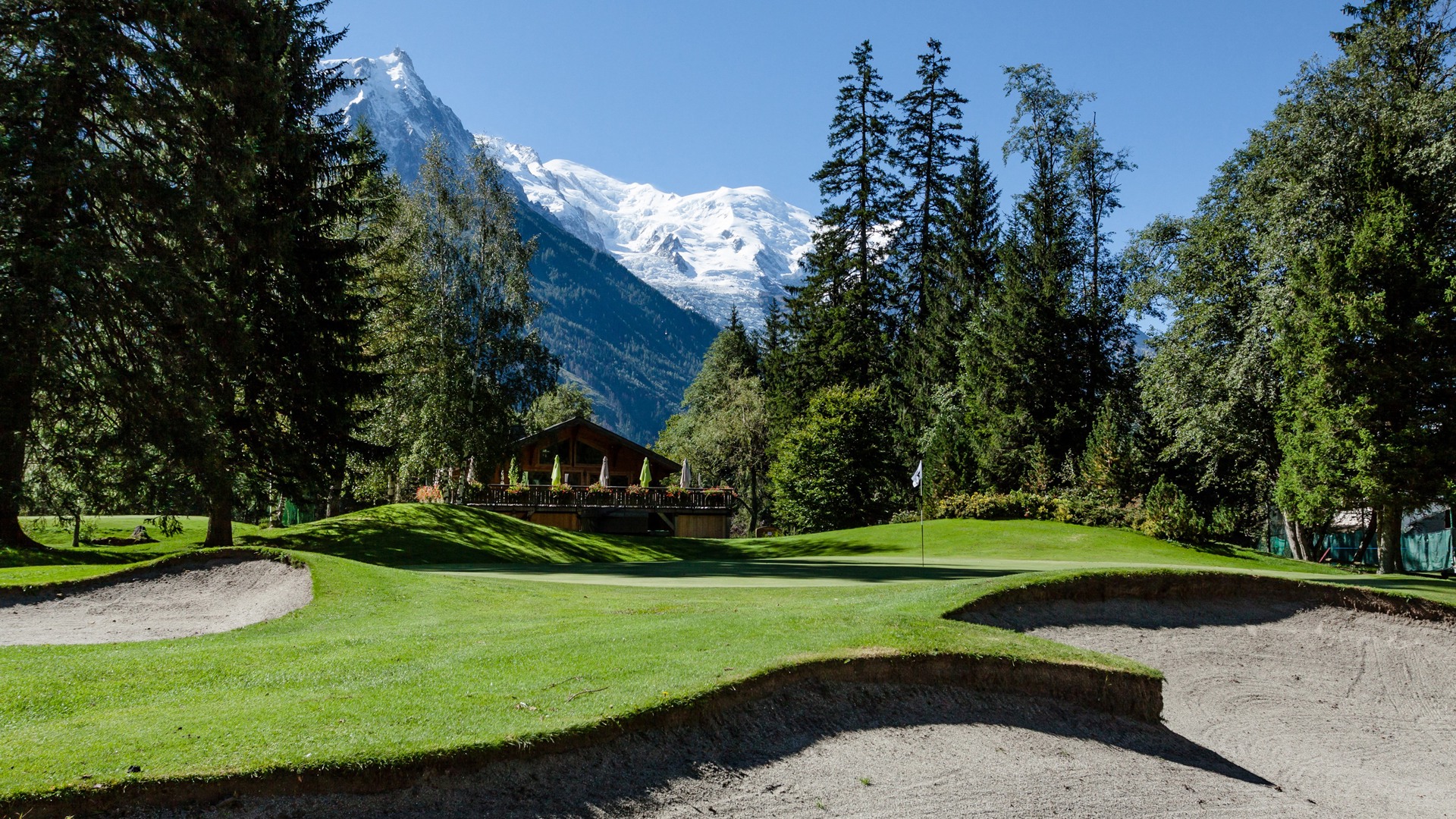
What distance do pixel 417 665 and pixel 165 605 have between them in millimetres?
7911

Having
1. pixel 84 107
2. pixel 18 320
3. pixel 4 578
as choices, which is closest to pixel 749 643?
pixel 4 578

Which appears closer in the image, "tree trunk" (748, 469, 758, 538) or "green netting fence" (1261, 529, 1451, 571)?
"green netting fence" (1261, 529, 1451, 571)

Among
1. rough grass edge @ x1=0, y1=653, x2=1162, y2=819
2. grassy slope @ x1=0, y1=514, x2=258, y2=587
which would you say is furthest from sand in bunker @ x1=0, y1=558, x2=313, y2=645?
rough grass edge @ x1=0, y1=653, x2=1162, y2=819

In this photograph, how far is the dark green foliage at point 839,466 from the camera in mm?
39906

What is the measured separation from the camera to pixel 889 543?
30031mm

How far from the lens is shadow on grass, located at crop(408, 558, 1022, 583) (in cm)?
1898

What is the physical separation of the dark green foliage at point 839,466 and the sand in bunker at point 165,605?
2772 cm

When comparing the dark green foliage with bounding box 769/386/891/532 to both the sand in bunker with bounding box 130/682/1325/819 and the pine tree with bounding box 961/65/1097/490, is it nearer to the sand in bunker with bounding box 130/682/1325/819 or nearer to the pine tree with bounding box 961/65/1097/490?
the pine tree with bounding box 961/65/1097/490

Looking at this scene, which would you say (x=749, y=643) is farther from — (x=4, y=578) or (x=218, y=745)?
(x=4, y=578)

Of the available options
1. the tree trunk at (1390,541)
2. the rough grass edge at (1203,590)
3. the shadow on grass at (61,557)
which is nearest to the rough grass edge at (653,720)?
the rough grass edge at (1203,590)

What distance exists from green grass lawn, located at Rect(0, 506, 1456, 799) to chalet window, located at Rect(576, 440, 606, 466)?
114ft

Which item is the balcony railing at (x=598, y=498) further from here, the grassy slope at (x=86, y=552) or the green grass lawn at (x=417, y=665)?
the green grass lawn at (x=417, y=665)

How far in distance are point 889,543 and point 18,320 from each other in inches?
929

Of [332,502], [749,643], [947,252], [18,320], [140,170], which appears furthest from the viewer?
[947,252]
